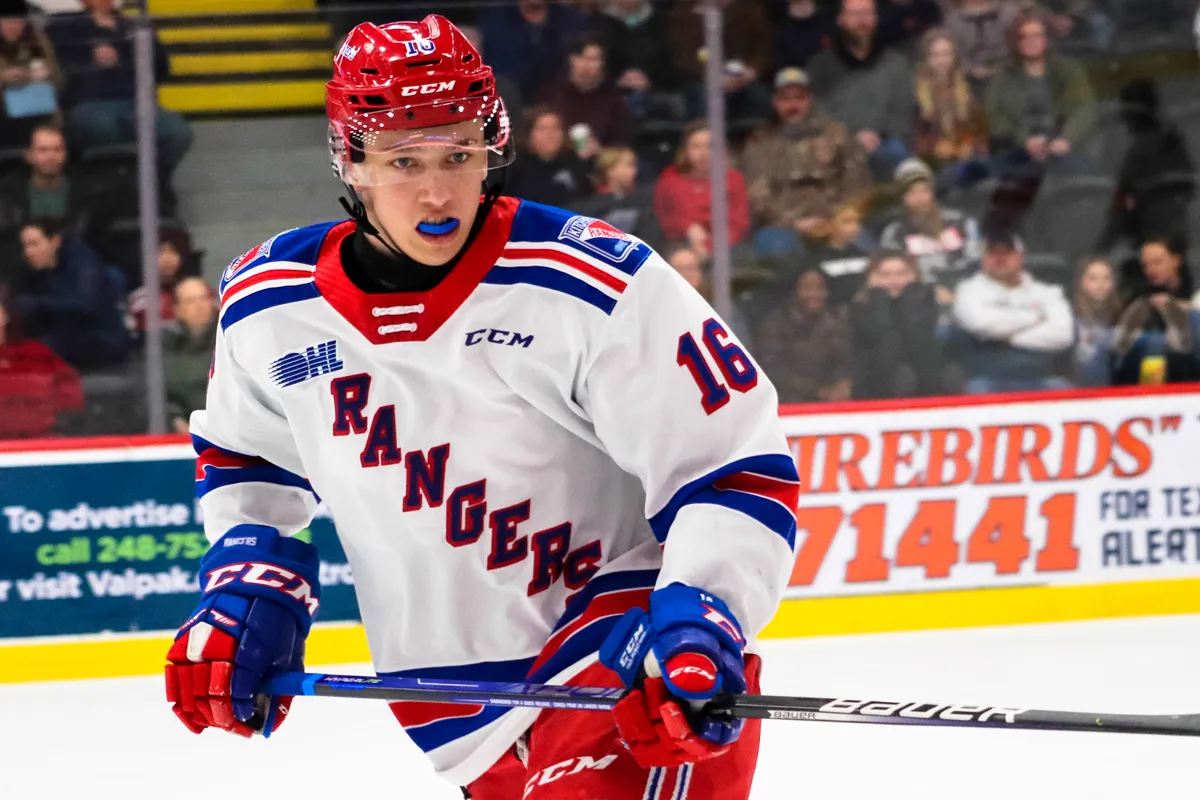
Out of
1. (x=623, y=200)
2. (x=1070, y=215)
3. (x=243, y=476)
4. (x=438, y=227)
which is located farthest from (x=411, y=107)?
(x=1070, y=215)

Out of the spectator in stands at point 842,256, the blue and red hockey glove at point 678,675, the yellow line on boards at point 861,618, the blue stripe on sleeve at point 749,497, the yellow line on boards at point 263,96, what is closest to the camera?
the blue and red hockey glove at point 678,675

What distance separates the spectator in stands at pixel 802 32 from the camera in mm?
5023

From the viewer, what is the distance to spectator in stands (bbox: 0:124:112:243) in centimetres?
461

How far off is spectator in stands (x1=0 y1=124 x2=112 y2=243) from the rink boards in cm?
65

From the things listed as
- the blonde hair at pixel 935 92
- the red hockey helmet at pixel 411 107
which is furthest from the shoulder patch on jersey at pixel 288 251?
the blonde hair at pixel 935 92

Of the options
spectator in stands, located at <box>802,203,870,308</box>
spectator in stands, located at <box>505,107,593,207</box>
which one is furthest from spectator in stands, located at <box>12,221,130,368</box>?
spectator in stands, located at <box>802,203,870,308</box>

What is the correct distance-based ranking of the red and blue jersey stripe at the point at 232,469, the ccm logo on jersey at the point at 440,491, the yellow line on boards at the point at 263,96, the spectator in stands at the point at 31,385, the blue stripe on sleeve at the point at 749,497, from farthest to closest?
the yellow line on boards at the point at 263,96 < the spectator in stands at the point at 31,385 < the red and blue jersey stripe at the point at 232,469 < the ccm logo on jersey at the point at 440,491 < the blue stripe on sleeve at the point at 749,497

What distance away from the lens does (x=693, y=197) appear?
484 cm

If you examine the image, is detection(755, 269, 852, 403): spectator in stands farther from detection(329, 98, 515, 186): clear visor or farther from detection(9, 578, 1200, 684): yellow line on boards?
detection(329, 98, 515, 186): clear visor

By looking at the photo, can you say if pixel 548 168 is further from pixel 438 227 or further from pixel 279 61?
pixel 438 227

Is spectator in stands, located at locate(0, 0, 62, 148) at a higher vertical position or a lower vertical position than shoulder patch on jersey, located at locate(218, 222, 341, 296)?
higher

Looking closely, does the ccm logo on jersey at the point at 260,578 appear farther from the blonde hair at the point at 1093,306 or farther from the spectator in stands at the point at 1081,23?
the spectator in stands at the point at 1081,23

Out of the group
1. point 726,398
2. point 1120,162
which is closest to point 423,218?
point 726,398

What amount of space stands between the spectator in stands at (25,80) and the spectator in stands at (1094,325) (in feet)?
9.82
